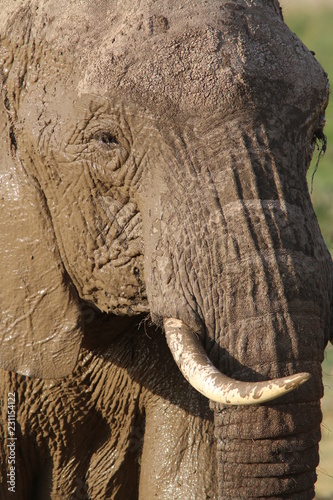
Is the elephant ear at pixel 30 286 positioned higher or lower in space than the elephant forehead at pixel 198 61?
lower

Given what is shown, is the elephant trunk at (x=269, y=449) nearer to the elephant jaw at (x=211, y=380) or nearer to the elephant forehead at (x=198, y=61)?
the elephant jaw at (x=211, y=380)

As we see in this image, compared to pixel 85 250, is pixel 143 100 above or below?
above

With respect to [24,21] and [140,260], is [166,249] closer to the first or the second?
[140,260]

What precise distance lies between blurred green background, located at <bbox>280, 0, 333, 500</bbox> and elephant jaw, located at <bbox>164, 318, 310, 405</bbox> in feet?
8.91

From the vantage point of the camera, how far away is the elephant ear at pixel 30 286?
2.96 metres

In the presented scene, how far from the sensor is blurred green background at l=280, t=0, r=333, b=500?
6.27 m

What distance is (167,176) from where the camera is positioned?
267 centimetres

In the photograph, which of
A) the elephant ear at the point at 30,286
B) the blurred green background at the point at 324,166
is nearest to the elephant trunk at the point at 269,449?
the elephant ear at the point at 30,286

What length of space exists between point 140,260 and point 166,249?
0.55ft

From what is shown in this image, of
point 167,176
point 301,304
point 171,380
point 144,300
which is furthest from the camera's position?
point 171,380

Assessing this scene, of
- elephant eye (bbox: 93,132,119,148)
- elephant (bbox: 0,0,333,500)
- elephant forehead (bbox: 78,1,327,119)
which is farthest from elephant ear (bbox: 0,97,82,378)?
elephant forehead (bbox: 78,1,327,119)

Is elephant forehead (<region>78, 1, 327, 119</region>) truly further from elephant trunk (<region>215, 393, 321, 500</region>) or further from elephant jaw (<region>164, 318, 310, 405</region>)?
elephant trunk (<region>215, 393, 321, 500</region>)

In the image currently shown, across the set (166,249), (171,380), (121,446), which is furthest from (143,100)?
(121,446)

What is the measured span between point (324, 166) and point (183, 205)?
9517 millimetres
